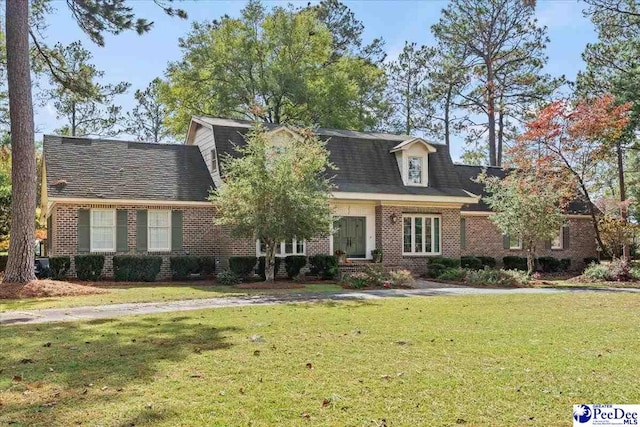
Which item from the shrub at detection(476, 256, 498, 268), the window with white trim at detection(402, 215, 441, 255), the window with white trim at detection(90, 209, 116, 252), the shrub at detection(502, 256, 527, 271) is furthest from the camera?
the shrub at detection(502, 256, 527, 271)

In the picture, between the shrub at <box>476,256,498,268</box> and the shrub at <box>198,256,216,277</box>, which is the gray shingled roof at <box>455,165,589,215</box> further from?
the shrub at <box>198,256,216,277</box>

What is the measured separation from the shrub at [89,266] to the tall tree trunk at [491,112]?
2763 cm

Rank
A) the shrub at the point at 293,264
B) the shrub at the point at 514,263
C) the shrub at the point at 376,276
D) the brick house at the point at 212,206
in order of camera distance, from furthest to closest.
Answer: the shrub at the point at 514,263, the shrub at the point at 293,264, the brick house at the point at 212,206, the shrub at the point at 376,276

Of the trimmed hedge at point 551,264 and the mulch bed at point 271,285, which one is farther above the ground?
the trimmed hedge at point 551,264

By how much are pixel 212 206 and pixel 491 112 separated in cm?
2440

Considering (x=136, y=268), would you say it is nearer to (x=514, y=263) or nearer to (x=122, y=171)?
(x=122, y=171)

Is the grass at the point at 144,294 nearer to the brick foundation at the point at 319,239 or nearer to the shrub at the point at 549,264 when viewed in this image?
the brick foundation at the point at 319,239

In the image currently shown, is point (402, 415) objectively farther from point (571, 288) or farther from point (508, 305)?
point (571, 288)

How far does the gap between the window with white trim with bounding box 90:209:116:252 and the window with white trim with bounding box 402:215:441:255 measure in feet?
36.3

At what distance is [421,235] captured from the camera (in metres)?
23.3

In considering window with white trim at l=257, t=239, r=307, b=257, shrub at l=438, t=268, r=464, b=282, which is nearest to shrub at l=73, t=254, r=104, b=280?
window with white trim at l=257, t=239, r=307, b=257

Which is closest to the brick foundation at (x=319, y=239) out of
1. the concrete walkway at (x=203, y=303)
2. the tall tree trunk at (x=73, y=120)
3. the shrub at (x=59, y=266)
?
the shrub at (x=59, y=266)

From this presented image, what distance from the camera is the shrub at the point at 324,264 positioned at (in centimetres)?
2056

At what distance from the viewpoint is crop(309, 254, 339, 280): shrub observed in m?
20.6
